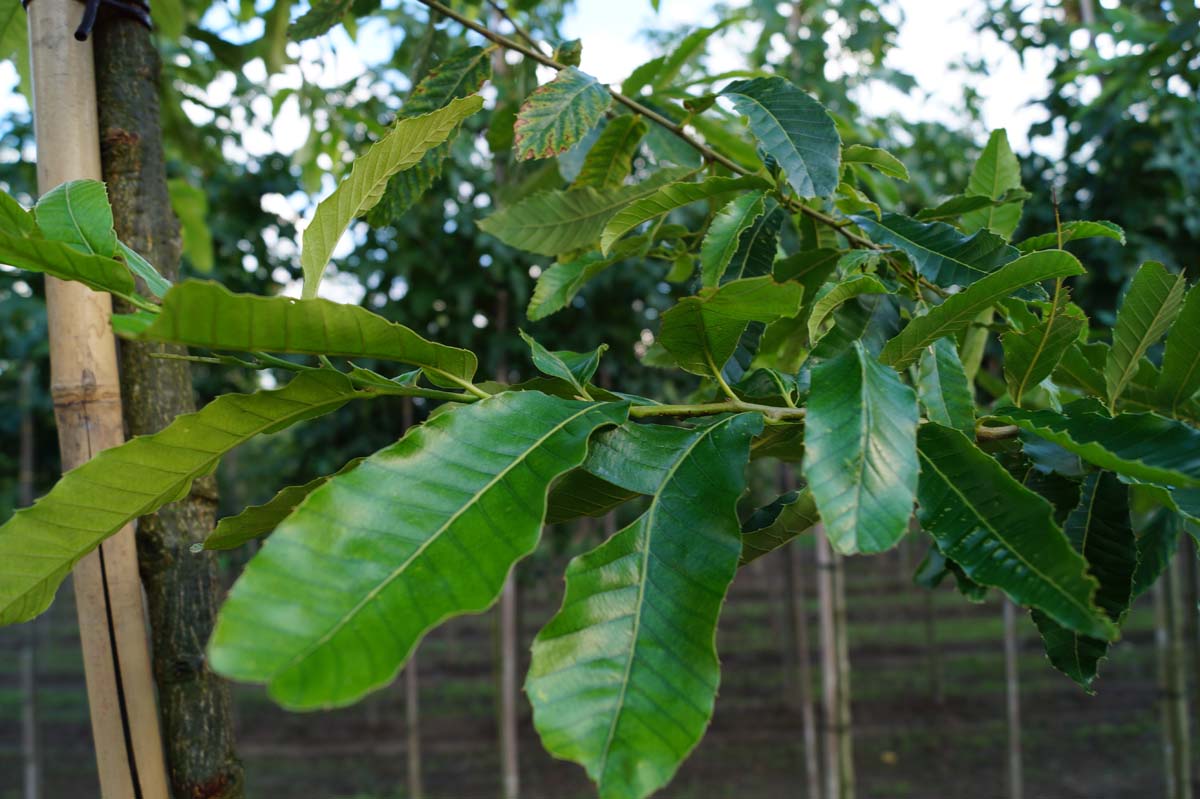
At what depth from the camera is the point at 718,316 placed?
591 millimetres

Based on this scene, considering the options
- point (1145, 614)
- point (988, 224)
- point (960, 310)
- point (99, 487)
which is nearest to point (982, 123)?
point (988, 224)

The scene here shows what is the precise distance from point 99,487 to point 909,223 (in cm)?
62

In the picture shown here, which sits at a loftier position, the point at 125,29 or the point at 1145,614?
the point at 125,29

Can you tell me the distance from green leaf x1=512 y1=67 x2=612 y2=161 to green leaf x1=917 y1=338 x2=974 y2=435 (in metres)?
0.35

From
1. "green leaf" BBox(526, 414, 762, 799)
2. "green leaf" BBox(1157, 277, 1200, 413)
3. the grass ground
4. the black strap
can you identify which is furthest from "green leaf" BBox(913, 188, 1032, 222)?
the grass ground

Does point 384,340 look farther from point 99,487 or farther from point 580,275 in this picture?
point 580,275

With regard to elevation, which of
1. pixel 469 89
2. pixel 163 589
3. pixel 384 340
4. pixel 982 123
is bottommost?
pixel 163 589

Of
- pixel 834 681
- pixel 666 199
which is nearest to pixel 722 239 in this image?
pixel 666 199

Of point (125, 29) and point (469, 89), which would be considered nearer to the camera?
point (125, 29)

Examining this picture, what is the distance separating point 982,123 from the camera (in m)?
4.08

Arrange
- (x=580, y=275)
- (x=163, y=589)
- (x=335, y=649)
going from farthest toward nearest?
(x=580, y=275) → (x=163, y=589) → (x=335, y=649)

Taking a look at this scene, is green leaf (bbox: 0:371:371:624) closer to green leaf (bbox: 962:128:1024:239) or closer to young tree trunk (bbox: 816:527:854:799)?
green leaf (bbox: 962:128:1024:239)

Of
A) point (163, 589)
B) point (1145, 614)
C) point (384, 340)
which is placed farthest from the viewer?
point (1145, 614)

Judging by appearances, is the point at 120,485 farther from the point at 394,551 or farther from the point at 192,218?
the point at 192,218
